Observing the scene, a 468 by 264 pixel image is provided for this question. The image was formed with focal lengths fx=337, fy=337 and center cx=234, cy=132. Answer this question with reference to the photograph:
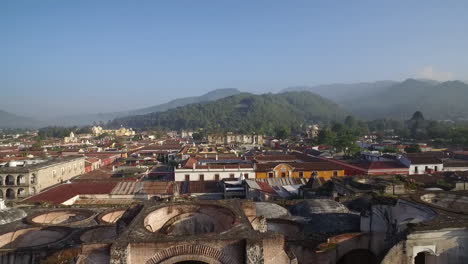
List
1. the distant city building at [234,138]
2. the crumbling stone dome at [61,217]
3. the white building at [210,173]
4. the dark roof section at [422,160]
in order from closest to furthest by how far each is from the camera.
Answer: the crumbling stone dome at [61,217] < the white building at [210,173] < the dark roof section at [422,160] < the distant city building at [234,138]

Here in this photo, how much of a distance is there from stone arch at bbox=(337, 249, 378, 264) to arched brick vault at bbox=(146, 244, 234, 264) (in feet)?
24.0

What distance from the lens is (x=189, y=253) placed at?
31.9ft

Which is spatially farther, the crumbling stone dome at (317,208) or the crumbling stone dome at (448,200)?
the crumbling stone dome at (317,208)

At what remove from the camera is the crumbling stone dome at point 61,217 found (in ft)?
61.0

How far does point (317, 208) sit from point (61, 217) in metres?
15.0

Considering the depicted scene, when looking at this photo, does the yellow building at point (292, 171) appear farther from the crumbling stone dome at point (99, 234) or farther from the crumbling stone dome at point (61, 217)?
the crumbling stone dome at point (99, 234)

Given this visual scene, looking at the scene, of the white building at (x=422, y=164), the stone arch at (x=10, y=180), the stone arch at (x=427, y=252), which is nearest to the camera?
the stone arch at (x=427, y=252)

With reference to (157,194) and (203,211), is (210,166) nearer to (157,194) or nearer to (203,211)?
(157,194)

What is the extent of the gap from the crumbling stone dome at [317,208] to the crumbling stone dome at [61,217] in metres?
12.2

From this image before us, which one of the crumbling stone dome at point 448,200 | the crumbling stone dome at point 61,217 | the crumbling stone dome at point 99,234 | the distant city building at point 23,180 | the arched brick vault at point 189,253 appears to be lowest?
the distant city building at point 23,180

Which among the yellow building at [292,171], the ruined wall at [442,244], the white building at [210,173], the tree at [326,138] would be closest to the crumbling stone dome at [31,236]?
the ruined wall at [442,244]

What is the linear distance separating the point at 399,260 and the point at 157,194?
71.9 ft

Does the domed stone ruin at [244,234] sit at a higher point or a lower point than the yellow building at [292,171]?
higher

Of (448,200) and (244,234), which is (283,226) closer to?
(244,234)
